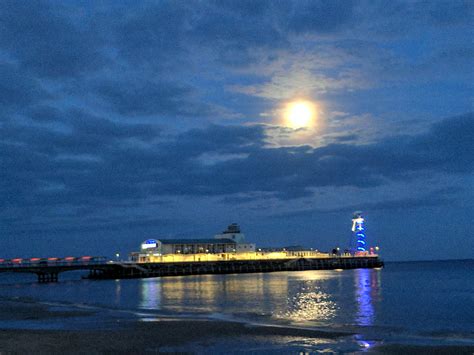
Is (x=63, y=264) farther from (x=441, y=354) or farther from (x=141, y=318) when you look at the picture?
(x=441, y=354)

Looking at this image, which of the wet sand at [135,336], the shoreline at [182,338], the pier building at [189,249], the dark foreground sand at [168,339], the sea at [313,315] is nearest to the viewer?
the dark foreground sand at [168,339]

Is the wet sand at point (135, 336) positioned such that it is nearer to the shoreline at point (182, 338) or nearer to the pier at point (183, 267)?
the shoreline at point (182, 338)

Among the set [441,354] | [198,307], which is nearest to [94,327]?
[198,307]

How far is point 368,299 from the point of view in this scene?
5769 cm

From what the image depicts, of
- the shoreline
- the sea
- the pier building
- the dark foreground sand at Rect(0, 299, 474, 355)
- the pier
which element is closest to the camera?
the dark foreground sand at Rect(0, 299, 474, 355)

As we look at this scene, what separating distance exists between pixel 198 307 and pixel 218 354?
25.6 m

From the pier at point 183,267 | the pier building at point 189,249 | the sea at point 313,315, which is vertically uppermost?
the pier building at point 189,249

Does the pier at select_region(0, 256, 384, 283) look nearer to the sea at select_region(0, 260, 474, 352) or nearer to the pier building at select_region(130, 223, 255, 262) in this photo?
the pier building at select_region(130, 223, 255, 262)

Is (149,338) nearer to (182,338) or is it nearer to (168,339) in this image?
(168,339)

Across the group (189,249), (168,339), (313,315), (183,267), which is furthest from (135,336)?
(189,249)

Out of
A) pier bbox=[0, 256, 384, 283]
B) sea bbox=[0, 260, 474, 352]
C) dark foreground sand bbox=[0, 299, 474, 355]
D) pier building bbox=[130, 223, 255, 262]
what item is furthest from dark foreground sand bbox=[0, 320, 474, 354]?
pier building bbox=[130, 223, 255, 262]

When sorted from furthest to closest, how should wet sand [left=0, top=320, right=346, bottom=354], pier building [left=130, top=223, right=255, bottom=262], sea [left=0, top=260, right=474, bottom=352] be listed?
pier building [left=130, top=223, right=255, bottom=262], sea [left=0, top=260, right=474, bottom=352], wet sand [left=0, top=320, right=346, bottom=354]

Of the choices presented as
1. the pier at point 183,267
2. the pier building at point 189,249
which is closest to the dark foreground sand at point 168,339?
the pier at point 183,267

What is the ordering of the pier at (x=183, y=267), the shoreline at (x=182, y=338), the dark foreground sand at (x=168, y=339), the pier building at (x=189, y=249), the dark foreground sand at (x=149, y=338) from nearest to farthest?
the dark foreground sand at (x=149, y=338)
the dark foreground sand at (x=168, y=339)
the shoreline at (x=182, y=338)
the pier at (x=183, y=267)
the pier building at (x=189, y=249)
